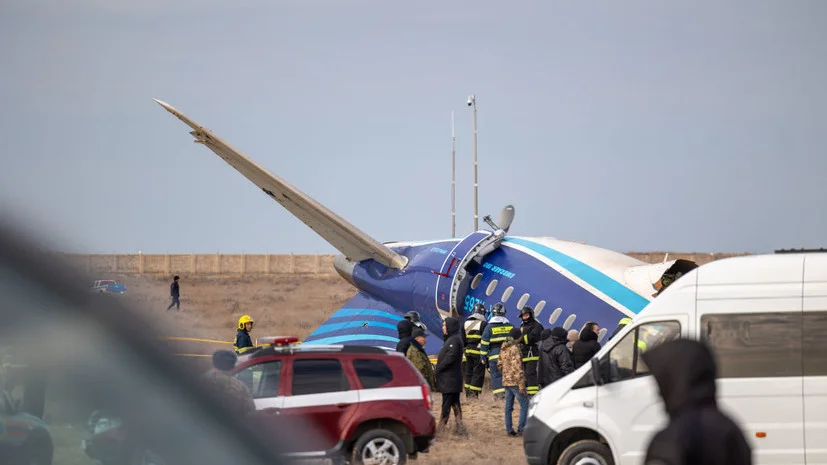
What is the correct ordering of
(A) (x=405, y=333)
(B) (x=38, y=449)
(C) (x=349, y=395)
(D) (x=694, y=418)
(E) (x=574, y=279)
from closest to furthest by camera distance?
(B) (x=38, y=449), (D) (x=694, y=418), (C) (x=349, y=395), (A) (x=405, y=333), (E) (x=574, y=279)

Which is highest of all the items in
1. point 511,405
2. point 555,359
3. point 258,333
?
point 555,359

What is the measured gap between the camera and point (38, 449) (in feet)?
12.4

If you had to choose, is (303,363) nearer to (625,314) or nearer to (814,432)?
(814,432)

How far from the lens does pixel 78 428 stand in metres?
3.77

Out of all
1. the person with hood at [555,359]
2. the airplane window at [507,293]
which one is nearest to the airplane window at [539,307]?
the airplane window at [507,293]

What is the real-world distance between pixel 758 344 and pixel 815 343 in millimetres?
583

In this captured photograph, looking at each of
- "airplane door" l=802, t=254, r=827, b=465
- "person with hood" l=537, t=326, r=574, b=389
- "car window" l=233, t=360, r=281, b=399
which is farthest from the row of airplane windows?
"car window" l=233, t=360, r=281, b=399

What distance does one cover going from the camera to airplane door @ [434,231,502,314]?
79.2ft

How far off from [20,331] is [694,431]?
2.53 meters

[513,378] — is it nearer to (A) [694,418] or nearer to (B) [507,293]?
(B) [507,293]

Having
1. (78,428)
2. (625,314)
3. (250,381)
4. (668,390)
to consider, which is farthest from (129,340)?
(625,314)

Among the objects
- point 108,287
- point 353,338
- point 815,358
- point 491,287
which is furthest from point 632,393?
point 353,338

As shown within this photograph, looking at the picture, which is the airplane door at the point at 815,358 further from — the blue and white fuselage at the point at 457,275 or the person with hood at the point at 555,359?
the blue and white fuselage at the point at 457,275

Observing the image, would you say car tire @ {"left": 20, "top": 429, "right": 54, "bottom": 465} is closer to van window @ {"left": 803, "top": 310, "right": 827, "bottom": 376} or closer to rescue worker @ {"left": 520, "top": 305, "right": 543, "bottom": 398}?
van window @ {"left": 803, "top": 310, "right": 827, "bottom": 376}
